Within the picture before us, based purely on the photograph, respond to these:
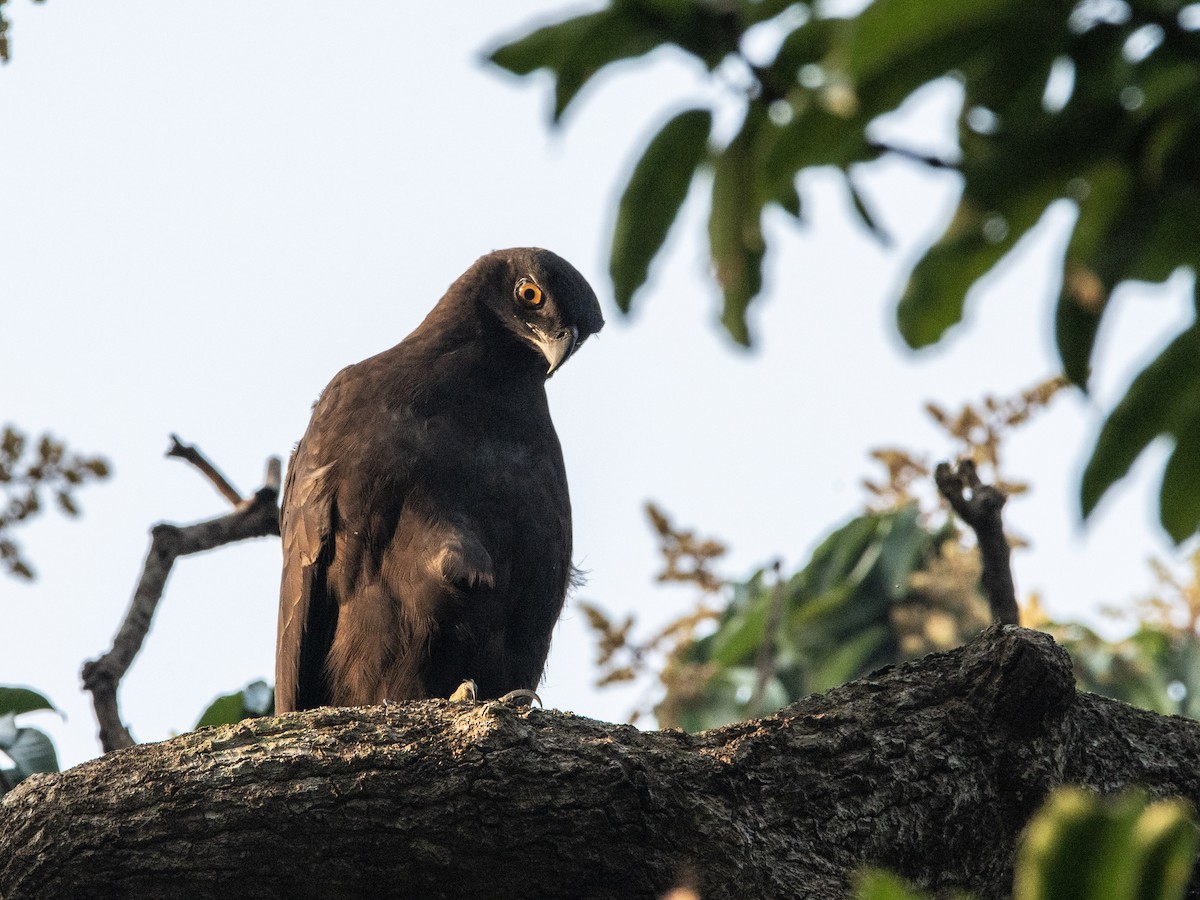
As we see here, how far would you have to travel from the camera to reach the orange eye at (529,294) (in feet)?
19.2

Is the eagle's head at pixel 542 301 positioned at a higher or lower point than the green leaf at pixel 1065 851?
higher

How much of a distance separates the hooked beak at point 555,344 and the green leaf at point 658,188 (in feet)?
14.0

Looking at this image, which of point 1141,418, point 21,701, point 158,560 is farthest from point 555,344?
point 1141,418

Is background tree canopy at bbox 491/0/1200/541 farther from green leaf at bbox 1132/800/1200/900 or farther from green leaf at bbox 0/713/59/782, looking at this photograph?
green leaf at bbox 0/713/59/782

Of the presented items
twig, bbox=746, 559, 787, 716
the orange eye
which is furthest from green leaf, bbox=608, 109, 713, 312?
the orange eye

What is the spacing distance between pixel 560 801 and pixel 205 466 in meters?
2.72

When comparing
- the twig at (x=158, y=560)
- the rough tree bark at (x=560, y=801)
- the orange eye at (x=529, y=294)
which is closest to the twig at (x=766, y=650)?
the rough tree bark at (x=560, y=801)

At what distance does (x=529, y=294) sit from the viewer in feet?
19.3

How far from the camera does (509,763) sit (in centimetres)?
346

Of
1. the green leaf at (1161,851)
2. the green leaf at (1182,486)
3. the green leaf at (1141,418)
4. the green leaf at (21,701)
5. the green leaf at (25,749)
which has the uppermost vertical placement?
the green leaf at (21,701)

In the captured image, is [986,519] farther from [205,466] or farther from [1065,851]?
[1065,851]

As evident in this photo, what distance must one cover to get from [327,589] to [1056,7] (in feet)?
14.4

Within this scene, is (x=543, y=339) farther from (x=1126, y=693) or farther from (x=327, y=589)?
(x=1126, y=693)

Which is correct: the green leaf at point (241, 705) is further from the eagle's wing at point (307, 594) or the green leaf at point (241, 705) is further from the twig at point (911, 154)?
the twig at point (911, 154)
